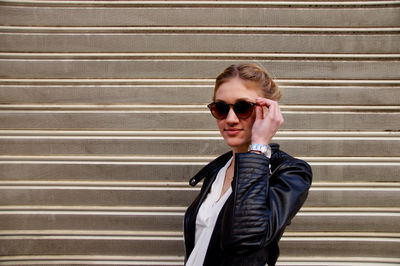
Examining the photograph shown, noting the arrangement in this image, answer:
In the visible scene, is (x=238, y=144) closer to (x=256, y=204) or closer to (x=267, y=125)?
(x=267, y=125)

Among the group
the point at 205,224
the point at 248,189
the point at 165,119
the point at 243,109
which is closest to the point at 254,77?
the point at 243,109

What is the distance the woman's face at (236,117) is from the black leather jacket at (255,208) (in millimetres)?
147

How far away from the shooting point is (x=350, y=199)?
2436 millimetres

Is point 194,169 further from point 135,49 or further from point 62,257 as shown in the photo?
point 62,257

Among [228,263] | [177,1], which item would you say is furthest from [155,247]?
[177,1]

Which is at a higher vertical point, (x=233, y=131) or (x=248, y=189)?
(x=233, y=131)

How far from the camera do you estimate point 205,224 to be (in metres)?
1.30

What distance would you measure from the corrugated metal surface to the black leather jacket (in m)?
1.26

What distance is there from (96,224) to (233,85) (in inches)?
82.6

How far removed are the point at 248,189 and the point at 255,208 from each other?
9cm

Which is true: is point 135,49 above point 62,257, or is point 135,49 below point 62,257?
above

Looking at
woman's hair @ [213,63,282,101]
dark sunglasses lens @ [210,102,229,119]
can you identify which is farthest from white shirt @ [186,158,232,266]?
woman's hair @ [213,63,282,101]

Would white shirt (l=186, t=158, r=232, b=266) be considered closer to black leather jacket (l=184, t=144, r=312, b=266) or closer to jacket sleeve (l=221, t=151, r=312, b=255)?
black leather jacket (l=184, t=144, r=312, b=266)

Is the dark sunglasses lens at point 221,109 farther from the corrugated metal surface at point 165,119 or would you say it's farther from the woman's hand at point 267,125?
the corrugated metal surface at point 165,119
